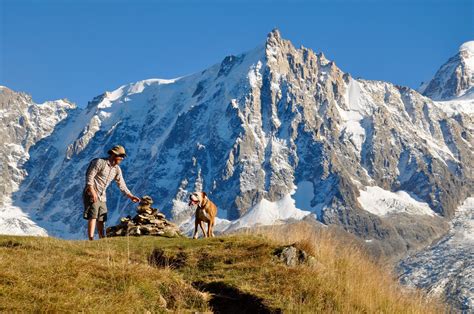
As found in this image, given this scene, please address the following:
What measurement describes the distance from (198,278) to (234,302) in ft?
6.24

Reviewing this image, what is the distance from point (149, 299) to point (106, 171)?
29.4ft

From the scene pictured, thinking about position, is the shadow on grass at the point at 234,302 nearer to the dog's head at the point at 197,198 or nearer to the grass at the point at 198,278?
the grass at the point at 198,278

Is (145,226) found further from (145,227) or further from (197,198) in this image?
(197,198)

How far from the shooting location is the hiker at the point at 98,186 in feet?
70.4

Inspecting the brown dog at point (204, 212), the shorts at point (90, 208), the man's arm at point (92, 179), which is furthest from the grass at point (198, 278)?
the brown dog at point (204, 212)

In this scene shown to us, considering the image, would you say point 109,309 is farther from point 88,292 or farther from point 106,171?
point 106,171

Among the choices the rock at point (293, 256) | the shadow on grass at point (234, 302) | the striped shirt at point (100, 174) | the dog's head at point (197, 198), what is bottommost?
the shadow on grass at point (234, 302)

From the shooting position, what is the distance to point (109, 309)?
12312mm

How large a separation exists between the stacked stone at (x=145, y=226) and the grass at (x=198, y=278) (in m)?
3.13

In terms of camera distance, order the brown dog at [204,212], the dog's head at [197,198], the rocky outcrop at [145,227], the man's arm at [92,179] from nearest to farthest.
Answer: the man's arm at [92,179] → the dog's head at [197,198] → the brown dog at [204,212] → the rocky outcrop at [145,227]

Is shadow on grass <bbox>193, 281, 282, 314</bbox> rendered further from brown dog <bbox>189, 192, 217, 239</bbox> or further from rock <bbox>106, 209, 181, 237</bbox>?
rock <bbox>106, 209, 181, 237</bbox>

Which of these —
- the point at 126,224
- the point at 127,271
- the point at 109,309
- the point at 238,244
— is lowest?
the point at 109,309

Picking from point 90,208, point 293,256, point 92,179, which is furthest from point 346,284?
point 92,179

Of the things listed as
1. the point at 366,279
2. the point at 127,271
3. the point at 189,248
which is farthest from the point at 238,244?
the point at 127,271
